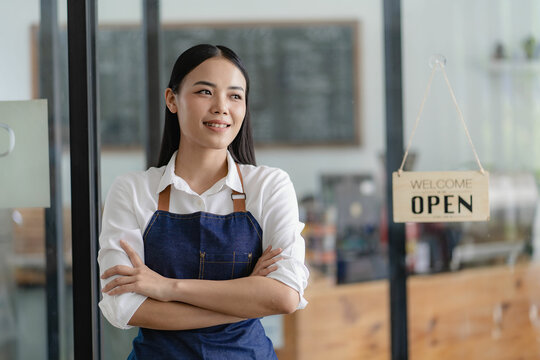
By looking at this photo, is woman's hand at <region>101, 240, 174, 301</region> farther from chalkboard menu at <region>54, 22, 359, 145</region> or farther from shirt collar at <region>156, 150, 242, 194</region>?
chalkboard menu at <region>54, 22, 359, 145</region>

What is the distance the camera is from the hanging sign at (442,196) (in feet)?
5.11

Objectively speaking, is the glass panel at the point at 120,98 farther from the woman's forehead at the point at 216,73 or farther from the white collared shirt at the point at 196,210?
the woman's forehead at the point at 216,73

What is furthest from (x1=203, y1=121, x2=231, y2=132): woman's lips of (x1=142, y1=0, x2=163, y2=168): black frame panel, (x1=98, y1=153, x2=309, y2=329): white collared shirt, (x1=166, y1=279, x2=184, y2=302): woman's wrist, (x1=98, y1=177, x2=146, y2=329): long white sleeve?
(x1=142, y1=0, x2=163, y2=168): black frame panel

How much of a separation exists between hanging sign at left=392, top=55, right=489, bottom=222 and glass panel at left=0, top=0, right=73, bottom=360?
1153mm

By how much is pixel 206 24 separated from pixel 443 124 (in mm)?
1041

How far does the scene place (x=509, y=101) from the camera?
1969mm

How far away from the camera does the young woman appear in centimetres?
119

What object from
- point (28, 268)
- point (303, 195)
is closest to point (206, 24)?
point (303, 195)

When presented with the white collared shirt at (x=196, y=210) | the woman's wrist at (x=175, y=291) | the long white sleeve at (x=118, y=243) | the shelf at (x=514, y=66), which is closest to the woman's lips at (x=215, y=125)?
the white collared shirt at (x=196, y=210)

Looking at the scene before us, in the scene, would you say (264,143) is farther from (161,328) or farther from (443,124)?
(161,328)

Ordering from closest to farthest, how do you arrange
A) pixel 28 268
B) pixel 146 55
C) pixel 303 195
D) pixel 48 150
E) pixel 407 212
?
pixel 407 212
pixel 48 150
pixel 28 268
pixel 146 55
pixel 303 195

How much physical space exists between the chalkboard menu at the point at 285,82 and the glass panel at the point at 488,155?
1.41ft

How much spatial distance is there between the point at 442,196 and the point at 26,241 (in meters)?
1.42

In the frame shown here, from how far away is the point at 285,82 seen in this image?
8.74 feet
